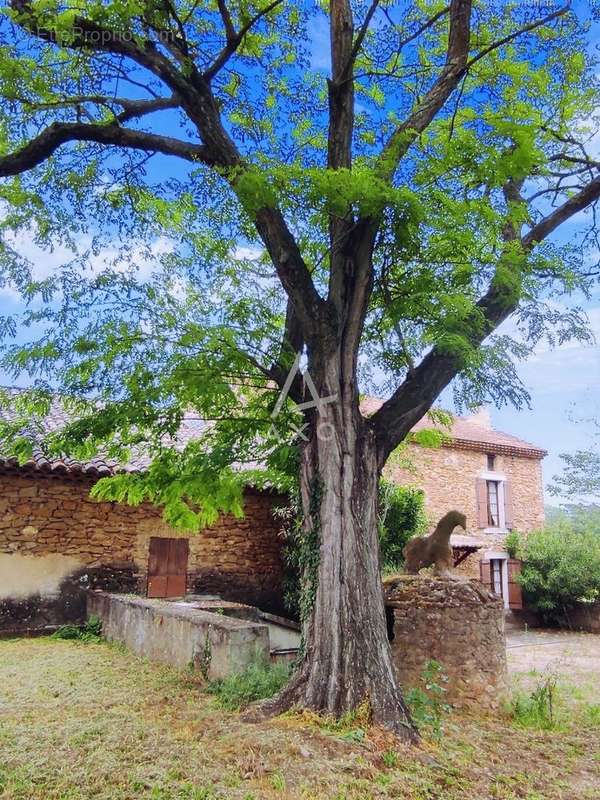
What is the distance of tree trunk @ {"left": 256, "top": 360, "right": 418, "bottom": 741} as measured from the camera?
4945 mm

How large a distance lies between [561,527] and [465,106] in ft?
47.9

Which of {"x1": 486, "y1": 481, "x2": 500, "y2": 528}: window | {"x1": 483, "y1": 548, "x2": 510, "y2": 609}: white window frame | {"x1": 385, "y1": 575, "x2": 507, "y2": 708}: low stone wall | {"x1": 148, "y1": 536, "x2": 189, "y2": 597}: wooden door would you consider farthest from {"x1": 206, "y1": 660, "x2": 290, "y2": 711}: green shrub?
{"x1": 486, "y1": 481, "x2": 500, "y2": 528}: window

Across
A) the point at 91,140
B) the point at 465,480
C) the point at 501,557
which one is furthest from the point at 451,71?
the point at 501,557

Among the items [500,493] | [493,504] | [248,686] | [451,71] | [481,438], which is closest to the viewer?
[248,686]

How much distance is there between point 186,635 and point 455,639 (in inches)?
126

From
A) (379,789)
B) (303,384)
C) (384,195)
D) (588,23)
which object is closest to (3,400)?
(303,384)

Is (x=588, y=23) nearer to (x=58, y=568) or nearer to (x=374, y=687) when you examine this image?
(x=374, y=687)

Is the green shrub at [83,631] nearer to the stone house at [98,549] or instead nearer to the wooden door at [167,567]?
the stone house at [98,549]

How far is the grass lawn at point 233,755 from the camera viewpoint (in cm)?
372

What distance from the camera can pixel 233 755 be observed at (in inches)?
164

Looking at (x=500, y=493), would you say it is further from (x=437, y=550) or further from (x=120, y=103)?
(x=120, y=103)

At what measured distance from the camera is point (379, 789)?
3.82 m

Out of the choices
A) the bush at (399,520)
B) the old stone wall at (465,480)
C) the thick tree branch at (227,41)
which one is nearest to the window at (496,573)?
the old stone wall at (465,480)

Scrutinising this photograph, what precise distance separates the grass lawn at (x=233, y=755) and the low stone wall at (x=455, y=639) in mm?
626
